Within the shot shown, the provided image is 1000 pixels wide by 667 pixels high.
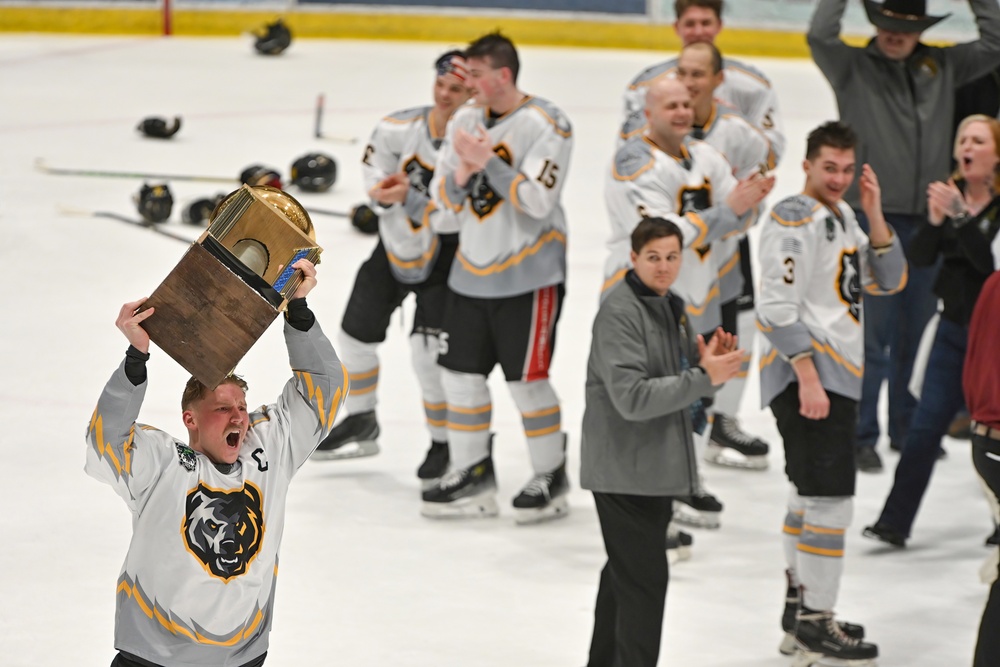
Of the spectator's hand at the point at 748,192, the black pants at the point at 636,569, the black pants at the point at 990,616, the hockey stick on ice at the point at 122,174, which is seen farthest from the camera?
the hockey stick on ice at the point at 122,174

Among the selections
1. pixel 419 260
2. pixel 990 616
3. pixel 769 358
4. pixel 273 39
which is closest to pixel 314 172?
pixel 419 260

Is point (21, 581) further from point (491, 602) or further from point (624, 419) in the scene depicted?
point (624, 419)

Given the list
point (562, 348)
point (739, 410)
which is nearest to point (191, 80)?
point (562, 348)

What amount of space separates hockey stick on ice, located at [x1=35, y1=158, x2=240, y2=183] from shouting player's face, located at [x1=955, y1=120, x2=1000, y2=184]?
5.23 meters

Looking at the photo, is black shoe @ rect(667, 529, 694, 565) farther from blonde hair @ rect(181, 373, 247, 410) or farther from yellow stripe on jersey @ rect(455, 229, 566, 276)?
blonde hair @ rect(181, 373, 247, 410)

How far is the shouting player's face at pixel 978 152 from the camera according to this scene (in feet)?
16.3

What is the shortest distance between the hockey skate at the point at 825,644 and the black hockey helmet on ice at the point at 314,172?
5414 millimetres

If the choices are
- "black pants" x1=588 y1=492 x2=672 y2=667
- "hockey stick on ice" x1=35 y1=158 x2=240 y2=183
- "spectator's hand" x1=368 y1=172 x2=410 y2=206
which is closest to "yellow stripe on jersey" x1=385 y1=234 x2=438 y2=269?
"spectator's hand" x1=368 y1=172 x2=410 y2=206

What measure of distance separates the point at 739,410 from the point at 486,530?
1.51m

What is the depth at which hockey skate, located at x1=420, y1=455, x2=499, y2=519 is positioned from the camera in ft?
17.1

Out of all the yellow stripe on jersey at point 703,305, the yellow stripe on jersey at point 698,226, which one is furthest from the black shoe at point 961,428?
the yellow stripe on jersey at point 698,226

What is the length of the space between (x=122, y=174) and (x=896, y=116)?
5.23 meters

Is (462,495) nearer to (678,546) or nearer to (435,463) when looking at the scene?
(435,463)

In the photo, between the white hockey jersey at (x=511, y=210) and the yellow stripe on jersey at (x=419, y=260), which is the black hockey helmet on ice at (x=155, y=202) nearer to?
the yellow stripe on jersey at (x=419, y=260)
